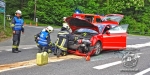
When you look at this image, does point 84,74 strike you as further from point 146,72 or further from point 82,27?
point 82,27

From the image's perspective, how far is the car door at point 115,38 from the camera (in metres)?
11.3

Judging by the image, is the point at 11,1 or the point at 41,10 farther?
the point at 11,1

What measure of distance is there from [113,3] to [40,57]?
147 feet

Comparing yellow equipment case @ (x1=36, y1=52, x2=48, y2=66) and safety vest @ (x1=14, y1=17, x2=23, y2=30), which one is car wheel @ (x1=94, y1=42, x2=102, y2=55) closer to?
yellow equipment case @ (x1=36, y1=52, x2=48, y2=66)

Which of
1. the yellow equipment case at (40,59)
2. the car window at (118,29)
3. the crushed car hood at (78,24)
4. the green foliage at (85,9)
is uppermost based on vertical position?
the green foliage at (85,9)

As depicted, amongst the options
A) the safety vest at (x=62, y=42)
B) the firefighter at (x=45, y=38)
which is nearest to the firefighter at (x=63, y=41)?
the safety vest at (x=62, y=42)

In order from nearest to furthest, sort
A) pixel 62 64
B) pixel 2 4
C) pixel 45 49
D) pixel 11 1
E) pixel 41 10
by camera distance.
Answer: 1. pixel 62 64
2. pixel 45 49
3. pixel 2 4
4. pixel 41 10
5. pixel 11 1

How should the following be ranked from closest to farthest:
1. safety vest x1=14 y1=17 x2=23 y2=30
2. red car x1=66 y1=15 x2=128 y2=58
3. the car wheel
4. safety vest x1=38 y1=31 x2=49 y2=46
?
safety vest x1=38 y1=31 x2=49 y2=46, red car x1=66 y1=15 x2=128 y2=58, the car wheel, safety vest x1=14 y1=17 x2=23 y2=30

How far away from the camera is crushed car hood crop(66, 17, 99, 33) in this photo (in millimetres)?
10562

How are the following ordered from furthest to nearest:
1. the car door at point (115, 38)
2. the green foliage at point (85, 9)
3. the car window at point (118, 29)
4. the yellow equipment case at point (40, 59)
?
the green foliage at point (85, 9) < the car window at point (118, 29) < the car door at point (115, 38) < the yellow equipment case at point (40, 59)

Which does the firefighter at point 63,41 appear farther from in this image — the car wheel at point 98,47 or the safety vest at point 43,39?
the car wheel at point 98,47

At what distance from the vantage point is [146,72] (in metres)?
7.72

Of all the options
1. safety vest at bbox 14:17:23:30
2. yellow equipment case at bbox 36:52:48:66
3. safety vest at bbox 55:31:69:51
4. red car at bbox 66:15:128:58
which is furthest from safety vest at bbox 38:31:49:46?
yellow equipment case at bbox 36:52:48:66

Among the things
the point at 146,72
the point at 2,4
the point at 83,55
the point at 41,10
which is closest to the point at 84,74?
the point at 146,72
